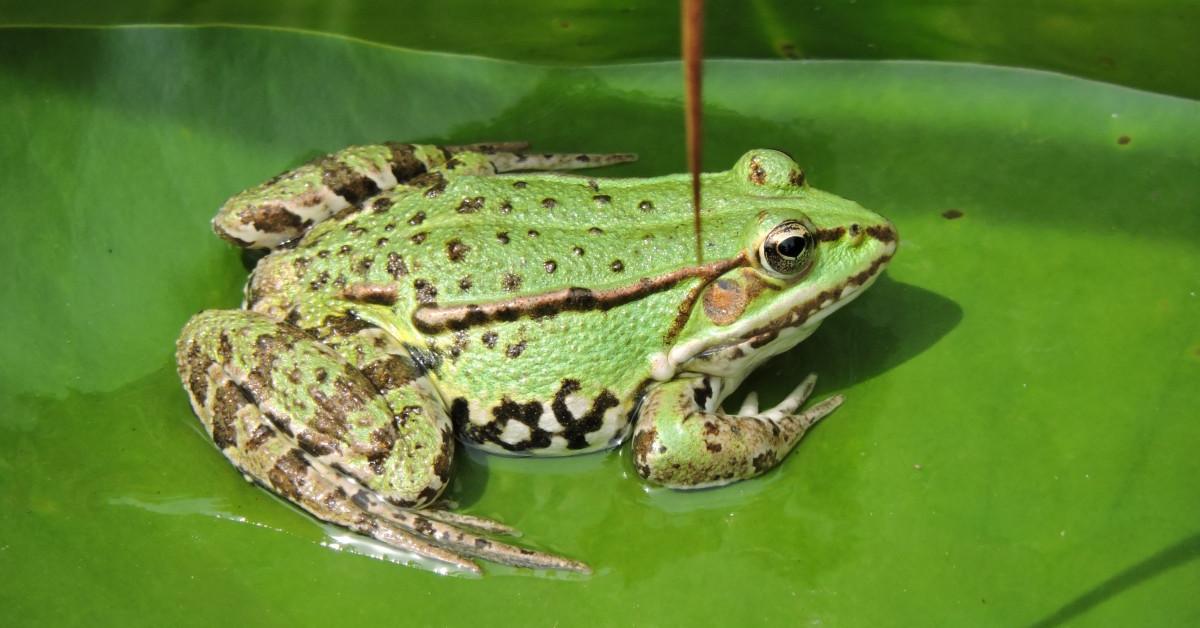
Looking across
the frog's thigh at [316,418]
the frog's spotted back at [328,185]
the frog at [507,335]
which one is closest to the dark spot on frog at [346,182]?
the frog's spotted back at [328,185]

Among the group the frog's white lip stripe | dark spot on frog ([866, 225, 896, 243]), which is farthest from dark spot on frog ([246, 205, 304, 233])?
dark spot on frog ([866, 225, 896, 243])

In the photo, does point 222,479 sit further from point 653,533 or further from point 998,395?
point 998,395

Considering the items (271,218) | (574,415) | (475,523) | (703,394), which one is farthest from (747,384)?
(271,218)

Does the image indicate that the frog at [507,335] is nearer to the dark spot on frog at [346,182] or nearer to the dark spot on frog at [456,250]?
the dark spot on frog at [456,250]

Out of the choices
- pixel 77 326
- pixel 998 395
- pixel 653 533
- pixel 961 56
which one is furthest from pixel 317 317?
pixel 961 56

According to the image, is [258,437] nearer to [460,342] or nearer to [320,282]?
[320,282]

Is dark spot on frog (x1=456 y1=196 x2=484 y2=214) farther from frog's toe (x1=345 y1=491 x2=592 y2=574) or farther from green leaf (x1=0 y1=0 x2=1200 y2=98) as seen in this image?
frog's toe (x1=345 y1=491 x2=592 y2=574)
